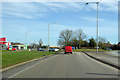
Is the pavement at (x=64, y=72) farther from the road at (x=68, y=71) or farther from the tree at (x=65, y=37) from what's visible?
the tree at (x=65, y=37)

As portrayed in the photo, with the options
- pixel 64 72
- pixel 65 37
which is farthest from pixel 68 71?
pixel 65 37

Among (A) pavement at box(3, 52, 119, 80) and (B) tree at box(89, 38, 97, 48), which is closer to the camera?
(A) pavement at box(3, 52, 119, 80)

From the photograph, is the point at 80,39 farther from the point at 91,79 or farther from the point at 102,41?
the point at 91,79

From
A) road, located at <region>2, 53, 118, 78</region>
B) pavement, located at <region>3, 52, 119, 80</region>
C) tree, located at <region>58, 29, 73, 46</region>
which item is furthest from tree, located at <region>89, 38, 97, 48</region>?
pavement, located at <region>3, 52, 119, 80</region>

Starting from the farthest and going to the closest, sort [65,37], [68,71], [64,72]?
[65,37] → [68,71] → [64,72]

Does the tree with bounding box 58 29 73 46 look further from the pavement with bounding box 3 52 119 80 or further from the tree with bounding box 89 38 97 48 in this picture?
the pavement with bounding box 3 52 119 80

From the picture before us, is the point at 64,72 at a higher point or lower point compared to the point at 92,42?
lower

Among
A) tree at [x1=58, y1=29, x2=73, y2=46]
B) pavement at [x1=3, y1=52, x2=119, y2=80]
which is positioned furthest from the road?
tree at [x1=58, y1=29, x2=73, y2=46]

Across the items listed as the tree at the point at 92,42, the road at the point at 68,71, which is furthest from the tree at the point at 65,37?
the road at the point at 68,71

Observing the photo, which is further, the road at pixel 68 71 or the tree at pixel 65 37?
the tree at pixel 65 37

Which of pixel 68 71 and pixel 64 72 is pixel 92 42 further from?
pixel 64 72

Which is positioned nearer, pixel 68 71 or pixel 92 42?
pixel 68 71

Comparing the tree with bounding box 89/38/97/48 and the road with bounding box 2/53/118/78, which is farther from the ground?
the tree with bounding box 89/38/97/48

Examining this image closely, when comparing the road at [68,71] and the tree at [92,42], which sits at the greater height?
the tree at [92,42]
